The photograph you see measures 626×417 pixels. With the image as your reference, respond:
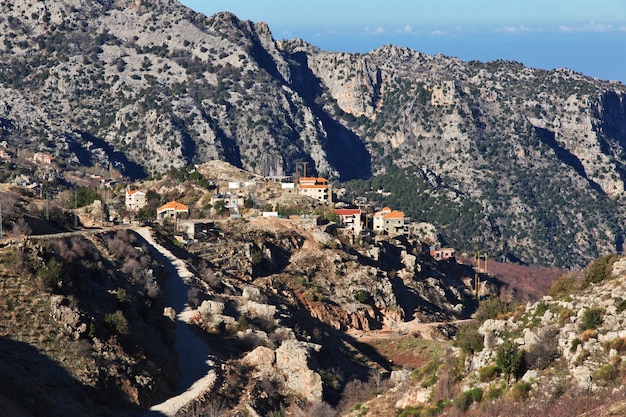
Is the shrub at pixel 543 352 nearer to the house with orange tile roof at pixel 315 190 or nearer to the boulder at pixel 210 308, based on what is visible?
the boulder at pixel 210 308

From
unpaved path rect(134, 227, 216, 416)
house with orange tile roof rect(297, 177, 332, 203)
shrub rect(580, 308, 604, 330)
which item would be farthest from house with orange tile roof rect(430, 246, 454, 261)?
shrub rect(580, 308, 604, 330)

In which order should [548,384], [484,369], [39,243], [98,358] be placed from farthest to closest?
[39,243] → [98,358] → [484,369] → [548,384]

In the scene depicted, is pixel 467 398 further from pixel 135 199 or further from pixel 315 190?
pixel 315 190

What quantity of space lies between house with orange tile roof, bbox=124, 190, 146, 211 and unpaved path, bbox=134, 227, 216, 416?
47.4m

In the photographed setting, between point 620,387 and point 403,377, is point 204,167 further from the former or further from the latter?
point 620,387

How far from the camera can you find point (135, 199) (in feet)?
493

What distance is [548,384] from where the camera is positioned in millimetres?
50031

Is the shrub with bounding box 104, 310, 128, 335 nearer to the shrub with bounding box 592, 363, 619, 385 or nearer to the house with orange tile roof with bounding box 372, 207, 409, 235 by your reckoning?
the shrub with bounding box 592, 363, 619, 385

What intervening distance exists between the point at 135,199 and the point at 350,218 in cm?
2841

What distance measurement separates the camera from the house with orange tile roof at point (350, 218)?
142750 mm

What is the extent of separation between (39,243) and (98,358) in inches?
553

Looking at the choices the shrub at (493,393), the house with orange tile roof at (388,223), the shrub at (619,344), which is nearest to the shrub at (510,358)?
the shrub at (493,393)

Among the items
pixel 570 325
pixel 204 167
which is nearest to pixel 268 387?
pixel 570 325

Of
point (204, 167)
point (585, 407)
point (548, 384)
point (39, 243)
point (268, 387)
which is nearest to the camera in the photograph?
point (585, 407)
